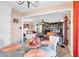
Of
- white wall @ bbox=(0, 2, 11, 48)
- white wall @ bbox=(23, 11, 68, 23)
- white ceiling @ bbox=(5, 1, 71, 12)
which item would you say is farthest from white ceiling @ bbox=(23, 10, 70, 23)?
white wall @ bbox=(0, 2, 11, 48)

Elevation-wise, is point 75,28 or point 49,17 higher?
point 49,17

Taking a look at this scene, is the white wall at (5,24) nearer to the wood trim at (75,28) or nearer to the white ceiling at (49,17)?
the white ceiling at (49,17)

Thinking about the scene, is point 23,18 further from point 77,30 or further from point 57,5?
point 77,30

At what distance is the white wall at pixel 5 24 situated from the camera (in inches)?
63.9

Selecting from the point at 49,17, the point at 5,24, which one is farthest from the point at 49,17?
the point at 5,24

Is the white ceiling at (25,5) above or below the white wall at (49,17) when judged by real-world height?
above

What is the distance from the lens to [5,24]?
164 cm

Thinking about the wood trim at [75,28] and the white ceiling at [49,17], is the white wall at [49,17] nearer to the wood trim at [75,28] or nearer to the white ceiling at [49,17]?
the white ceiling at [49,17]

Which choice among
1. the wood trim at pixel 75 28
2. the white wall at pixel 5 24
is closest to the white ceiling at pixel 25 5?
the white wall at pixel 5 24

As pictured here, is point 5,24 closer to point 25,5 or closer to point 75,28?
point 25,5

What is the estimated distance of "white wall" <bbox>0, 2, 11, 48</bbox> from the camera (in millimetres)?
1622

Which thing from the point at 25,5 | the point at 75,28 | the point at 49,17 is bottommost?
the point at 75,28

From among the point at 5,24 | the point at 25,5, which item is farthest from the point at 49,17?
the point at 5,24

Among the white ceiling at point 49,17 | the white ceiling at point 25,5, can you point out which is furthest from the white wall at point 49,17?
the white ceiling at point 25,5
